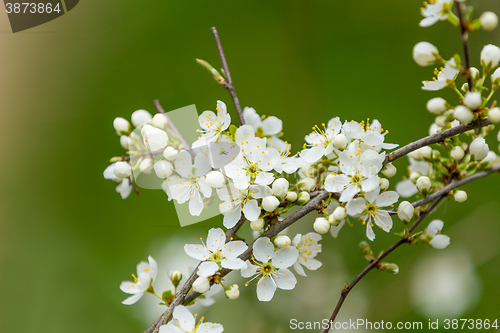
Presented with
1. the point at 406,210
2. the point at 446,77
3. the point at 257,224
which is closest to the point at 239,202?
the point at 257,224

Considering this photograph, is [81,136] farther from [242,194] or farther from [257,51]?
[242,194]

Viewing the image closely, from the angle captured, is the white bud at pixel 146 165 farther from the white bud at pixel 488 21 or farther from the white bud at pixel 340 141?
the white bud at pixel 488 21

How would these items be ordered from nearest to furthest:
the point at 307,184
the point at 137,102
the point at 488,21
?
the point at 488,21
the point at 307,184
the point at 137,102

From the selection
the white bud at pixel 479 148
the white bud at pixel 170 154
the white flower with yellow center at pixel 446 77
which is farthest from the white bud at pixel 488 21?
the white bud at pixel 170 154

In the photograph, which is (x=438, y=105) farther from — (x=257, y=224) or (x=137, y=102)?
(x=137, y=102)

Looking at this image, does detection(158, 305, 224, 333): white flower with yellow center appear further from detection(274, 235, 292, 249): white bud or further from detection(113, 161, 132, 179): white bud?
detection(113, 161, 132, 179): white bud
